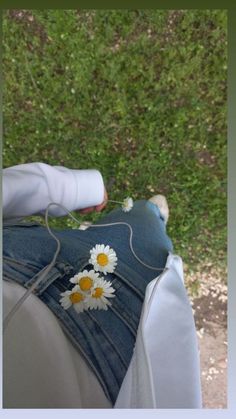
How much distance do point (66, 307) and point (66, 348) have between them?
71mm

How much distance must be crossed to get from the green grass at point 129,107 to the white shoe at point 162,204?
0.03 meters

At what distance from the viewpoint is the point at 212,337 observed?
1.03m

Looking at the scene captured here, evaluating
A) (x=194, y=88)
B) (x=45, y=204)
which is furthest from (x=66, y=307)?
(x=194, y=88)

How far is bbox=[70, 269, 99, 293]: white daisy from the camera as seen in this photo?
26.7 inches

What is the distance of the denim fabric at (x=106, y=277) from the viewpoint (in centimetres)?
58

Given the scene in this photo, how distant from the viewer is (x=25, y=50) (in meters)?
1.07

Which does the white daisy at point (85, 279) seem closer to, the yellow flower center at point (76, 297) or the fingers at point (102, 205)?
the yellow flower center at point (76, 297)

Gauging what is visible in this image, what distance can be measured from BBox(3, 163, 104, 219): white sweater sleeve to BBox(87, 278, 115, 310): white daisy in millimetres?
188

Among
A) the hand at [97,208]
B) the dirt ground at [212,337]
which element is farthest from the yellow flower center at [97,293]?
the dirt ground at [212,337]

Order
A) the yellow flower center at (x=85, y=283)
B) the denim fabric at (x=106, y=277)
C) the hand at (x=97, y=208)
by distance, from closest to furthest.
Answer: the denim fabric at (x=106, y=277) < the yellow flower center at (x=85, y=283) < the hand at (x=97, y=208)

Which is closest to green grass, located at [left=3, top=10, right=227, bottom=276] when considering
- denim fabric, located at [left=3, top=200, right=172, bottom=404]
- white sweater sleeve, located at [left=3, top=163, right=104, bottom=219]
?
white sweater sleeve, located at [left=3, top=163, right=104, bottom=219]

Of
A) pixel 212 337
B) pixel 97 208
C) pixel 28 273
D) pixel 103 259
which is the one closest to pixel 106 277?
pixel 103 259

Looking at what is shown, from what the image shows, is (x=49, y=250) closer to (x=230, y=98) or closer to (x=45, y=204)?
(x=45, y=204)

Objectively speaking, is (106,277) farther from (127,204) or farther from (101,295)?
(127,204)
